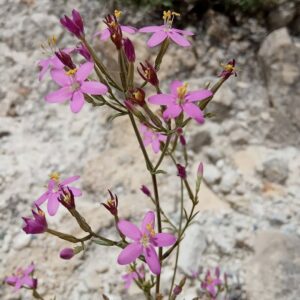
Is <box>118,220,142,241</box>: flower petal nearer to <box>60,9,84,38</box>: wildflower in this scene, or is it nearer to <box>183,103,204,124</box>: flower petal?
<box>183,103,204,124</box>: flower petal

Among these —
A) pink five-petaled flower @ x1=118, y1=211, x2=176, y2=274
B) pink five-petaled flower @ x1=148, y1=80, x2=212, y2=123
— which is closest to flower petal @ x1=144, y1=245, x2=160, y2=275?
pink five-petaled flower @ x1=118, y1=211, x2=176, y2=274

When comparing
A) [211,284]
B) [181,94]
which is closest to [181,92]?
[181,94]

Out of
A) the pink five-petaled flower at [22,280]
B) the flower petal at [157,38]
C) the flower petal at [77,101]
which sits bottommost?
the pink five-petaled flower at [22,280]

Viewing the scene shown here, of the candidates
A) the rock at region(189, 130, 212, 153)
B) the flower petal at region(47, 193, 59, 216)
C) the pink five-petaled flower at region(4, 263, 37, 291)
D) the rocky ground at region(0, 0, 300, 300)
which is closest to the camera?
the flower petal at region(47, 193, 59, 216)

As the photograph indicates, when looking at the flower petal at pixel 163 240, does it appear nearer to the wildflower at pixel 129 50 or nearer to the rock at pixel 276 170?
the wildflower at pixel 129 50

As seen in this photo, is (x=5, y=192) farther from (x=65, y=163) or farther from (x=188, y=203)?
(x=188, y=203)

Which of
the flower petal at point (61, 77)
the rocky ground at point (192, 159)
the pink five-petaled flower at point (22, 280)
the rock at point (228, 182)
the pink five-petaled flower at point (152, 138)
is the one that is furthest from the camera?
the rock at point (228, 182)

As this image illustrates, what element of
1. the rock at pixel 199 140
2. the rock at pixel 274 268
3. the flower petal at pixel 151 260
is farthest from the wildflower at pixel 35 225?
the rock at pixel 199 140
